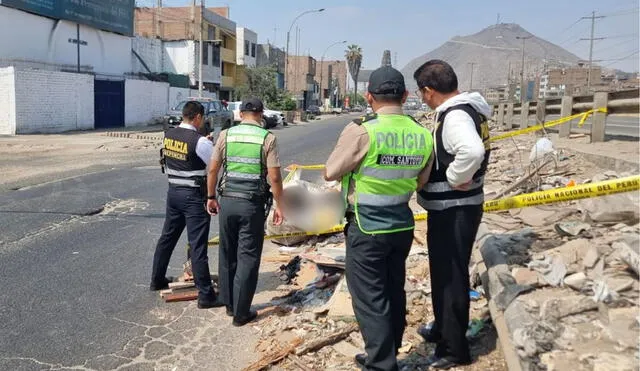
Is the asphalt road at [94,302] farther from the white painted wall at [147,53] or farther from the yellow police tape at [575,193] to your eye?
the white painted wall at [147,53]

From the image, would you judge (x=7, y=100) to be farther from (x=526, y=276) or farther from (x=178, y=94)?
(x=526, y=276)

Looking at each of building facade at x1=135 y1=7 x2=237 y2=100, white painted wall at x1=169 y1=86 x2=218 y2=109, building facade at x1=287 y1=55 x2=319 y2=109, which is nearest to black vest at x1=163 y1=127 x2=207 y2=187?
white painted wall at x1=169 y1=86 x2=218 y2=109

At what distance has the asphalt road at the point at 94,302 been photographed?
12.9 ft

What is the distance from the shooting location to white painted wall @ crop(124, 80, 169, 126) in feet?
104

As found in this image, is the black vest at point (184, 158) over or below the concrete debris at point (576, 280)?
over

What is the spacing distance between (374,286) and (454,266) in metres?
0.58

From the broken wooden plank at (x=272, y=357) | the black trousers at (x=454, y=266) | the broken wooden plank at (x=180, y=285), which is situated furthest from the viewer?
the broken wooden plank at (x=180, y=285)

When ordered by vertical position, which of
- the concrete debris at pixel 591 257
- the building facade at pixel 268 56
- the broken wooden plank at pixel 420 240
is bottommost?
the broken wooden plank at pixel 420 240

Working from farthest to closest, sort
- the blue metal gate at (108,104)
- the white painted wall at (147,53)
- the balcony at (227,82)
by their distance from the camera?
1. the balcony at (227,82)
2. the white painted wall at (147,53)
3. the blue metal gate at (108,104)

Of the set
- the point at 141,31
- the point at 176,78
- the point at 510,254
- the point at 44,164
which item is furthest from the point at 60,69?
the point at 510,254

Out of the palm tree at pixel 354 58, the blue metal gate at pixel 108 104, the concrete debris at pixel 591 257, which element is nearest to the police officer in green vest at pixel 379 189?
the concrete debris at pixel 591 257

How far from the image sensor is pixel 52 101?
25.1 m

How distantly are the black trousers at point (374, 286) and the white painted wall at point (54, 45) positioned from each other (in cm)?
2584

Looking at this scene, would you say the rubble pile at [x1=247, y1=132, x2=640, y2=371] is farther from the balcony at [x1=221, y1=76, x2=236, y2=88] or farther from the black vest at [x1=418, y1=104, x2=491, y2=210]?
the balcony at [x1=221, y1=76, x2=236, y2=88]
